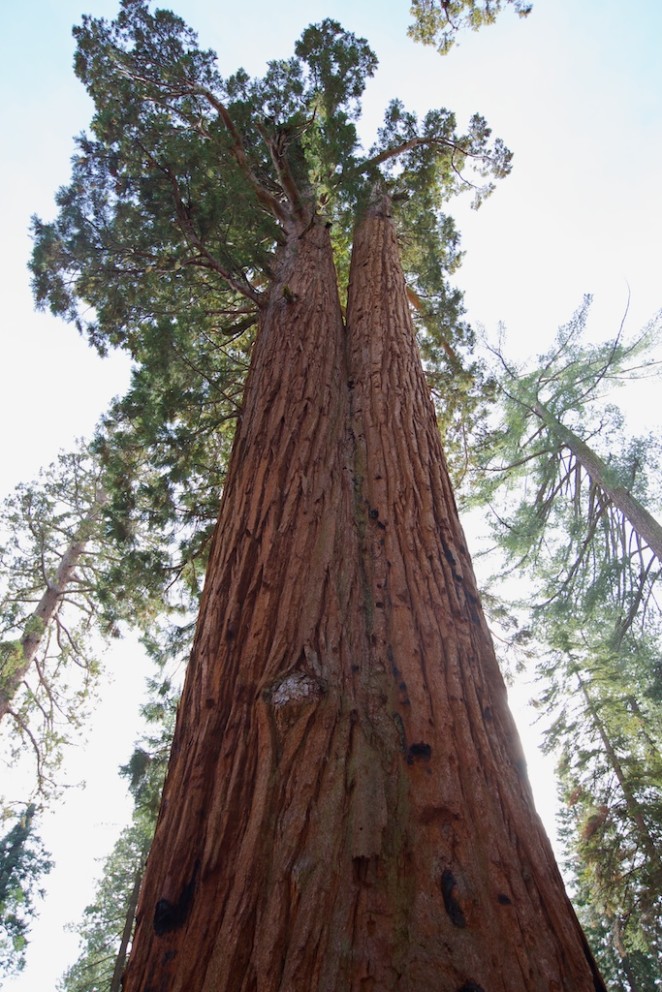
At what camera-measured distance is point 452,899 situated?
1302 millimetres

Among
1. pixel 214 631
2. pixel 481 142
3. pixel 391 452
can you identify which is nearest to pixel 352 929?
pixel 214 631

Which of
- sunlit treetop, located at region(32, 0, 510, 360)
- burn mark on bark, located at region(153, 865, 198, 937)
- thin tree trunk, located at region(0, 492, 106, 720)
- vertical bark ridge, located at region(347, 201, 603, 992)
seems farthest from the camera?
thin tree trunk, located at region(0, 492, 106, 720)

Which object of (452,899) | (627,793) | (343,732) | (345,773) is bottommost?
(452,899)

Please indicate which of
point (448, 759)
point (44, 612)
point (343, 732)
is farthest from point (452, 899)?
point (44, 612)

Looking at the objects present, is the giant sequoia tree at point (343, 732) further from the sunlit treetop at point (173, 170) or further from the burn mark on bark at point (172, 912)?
the sunlit treetop at point (173, 170)

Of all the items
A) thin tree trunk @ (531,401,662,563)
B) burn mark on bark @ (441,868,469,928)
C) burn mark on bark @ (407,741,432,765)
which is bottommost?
burn mark on bark @ (441,868,469,928)

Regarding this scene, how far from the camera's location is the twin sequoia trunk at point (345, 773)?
1243mm

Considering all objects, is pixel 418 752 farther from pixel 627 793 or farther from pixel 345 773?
pixel 627 793

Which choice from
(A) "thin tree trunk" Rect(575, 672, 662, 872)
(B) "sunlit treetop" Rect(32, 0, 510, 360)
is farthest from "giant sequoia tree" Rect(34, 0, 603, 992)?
(A) "thin tree trunk" Rect(575, 672, 662, 872)

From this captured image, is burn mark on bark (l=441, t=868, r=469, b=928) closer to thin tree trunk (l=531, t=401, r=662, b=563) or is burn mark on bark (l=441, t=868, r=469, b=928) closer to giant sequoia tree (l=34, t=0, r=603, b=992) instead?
giant sequoia tree (l=34, t=0, r=603, b=992)

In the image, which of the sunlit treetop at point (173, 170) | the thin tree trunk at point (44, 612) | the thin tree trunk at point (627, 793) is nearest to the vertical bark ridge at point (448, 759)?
the sunlit treetop at point (173, 170)

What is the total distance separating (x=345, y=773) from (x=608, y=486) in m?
7.78

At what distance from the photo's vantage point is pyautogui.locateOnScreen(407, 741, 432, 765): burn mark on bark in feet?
5.26

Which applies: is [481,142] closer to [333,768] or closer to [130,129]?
[130,129]
